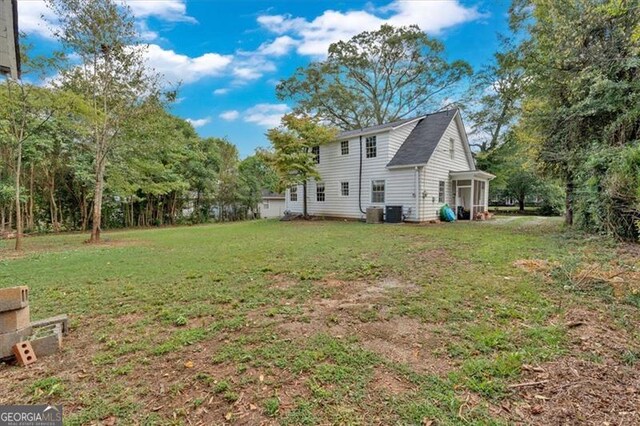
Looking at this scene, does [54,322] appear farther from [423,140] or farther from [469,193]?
[469,193]

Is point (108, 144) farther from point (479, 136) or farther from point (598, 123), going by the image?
point (479, 136)

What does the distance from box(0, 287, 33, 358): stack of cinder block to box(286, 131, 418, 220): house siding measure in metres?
13.4

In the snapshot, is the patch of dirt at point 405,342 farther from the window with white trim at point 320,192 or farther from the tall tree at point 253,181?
the tall tree at point 253,181

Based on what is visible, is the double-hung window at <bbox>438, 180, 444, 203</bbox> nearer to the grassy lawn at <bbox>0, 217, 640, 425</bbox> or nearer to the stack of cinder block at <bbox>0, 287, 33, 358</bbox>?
the grassy lawn at <bbox>0, 217, 640, 425</bbox>

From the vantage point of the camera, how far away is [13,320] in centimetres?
262

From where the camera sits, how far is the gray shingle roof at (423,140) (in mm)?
14195

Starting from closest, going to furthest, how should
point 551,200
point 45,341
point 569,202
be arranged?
1. point 45,341
2. point 569,202
3. point 551,200

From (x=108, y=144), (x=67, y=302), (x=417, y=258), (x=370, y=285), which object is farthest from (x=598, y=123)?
(x=108, y=144)

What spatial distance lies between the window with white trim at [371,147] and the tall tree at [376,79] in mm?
9299

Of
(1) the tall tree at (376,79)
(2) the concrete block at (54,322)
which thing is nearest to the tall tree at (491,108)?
(1) the tall tree at (376,79)

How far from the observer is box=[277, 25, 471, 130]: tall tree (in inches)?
864

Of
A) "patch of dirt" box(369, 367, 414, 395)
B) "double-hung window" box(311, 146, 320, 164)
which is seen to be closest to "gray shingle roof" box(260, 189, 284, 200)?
"double-hung window" box(311, 146, 320, 164)

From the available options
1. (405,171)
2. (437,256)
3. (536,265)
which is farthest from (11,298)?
(405,171)

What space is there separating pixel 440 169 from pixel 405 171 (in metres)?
2.10
